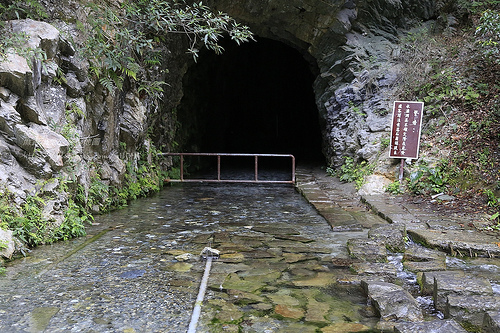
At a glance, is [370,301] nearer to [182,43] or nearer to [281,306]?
[281,306]

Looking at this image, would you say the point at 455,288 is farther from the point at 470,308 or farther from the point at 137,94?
the point at 137,94

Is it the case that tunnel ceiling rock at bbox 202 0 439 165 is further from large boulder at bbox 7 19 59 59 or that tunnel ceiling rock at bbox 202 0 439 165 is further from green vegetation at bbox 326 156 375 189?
large boulder at bbox 7 19 59 59

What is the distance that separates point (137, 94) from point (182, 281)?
5.78 m

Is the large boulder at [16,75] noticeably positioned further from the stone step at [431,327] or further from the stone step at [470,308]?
the stone step at [470,308]

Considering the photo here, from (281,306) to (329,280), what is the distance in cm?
78

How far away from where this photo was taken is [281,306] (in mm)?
3137

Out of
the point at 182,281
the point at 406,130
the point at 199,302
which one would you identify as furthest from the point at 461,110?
the point at 199,302

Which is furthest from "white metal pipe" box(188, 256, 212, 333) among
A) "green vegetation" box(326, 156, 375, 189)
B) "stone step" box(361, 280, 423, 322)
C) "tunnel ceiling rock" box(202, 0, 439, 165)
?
"tunnel ceiling rock" box(202, 0, 439, 165)

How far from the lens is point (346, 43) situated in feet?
38.8

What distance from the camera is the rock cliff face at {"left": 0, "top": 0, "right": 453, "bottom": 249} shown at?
477 centimetres

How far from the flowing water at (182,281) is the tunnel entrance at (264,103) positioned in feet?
46.0

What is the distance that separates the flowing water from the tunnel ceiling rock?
5694 millimetres

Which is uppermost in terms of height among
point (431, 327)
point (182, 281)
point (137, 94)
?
point (137, 94)

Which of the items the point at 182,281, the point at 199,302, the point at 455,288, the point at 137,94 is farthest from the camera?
the point at 137,94
